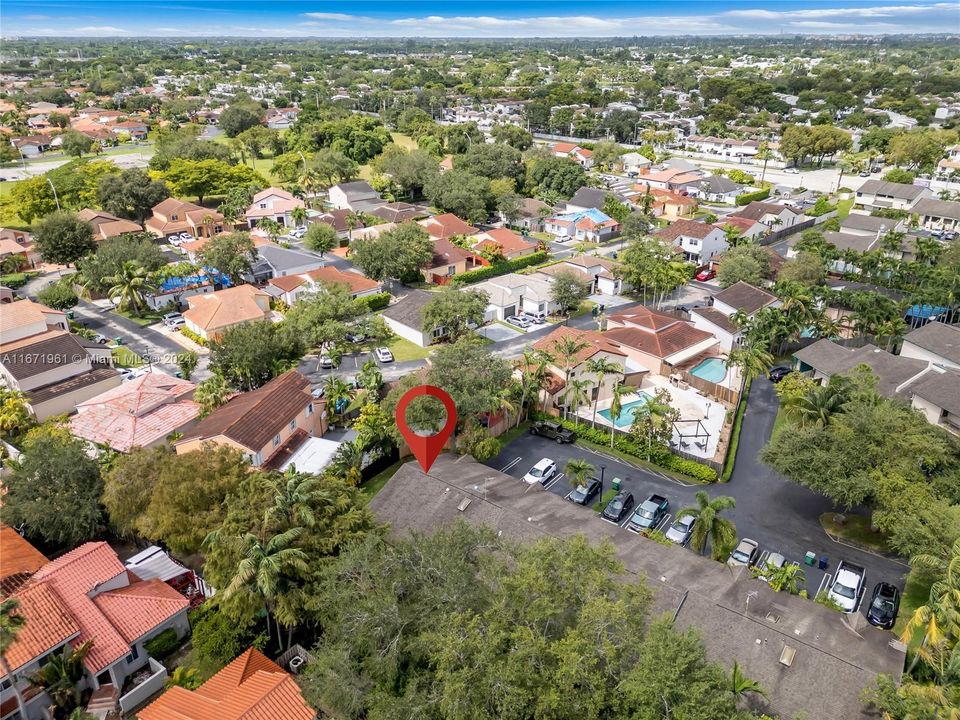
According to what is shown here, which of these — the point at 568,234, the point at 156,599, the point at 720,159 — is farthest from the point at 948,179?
the point at 156,599

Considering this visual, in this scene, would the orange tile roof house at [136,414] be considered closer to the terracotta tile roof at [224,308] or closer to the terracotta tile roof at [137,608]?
the terracotta tile roof at [224,308]

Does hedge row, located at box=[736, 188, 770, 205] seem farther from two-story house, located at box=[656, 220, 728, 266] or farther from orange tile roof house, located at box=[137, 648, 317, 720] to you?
orange tile roof house, located at box=[137, 648, 317, 720]

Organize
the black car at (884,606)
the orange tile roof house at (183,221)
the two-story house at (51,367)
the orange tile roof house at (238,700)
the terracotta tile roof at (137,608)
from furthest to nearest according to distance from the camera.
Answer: the orange tile roof house at (183,221)
the two-story house at (51,367)
the black car at (884,606)
the terracotta tile roof at (137,608)
the orange tile roof house at (238,700)

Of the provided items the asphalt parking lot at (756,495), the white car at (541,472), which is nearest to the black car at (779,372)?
the asphalt parking lot at (756,495)

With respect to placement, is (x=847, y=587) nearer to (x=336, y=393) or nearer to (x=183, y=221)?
(x=336, y=393)

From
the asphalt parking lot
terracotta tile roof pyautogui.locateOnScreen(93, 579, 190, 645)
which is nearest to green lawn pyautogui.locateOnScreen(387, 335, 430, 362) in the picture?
the asphalt parking lot

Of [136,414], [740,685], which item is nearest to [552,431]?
[740,685]
